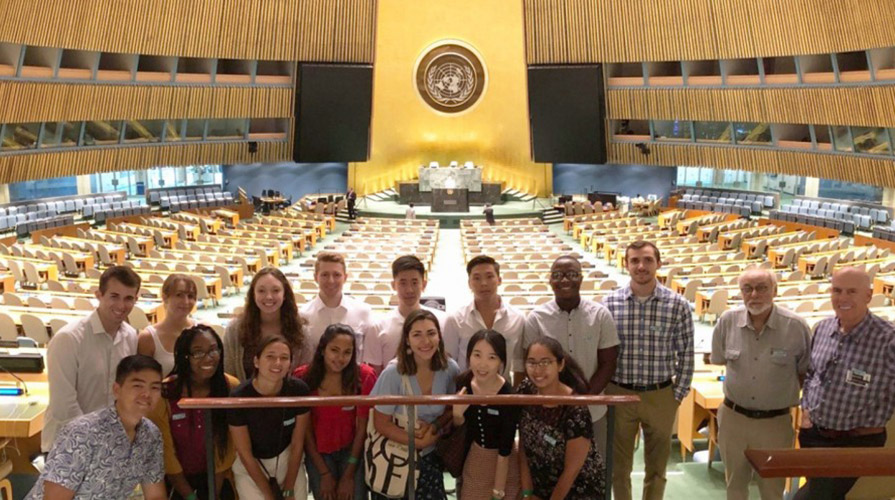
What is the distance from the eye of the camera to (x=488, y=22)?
32688 millimetres

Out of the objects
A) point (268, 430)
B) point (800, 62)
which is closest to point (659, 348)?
point (268, 430)

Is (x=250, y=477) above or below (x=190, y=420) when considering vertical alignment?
below

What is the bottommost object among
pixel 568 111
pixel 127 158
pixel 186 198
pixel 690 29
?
pixel 186 198

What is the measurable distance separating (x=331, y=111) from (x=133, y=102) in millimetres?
6902

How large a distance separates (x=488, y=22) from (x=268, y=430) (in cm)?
3075

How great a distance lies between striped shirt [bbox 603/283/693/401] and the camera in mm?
4797

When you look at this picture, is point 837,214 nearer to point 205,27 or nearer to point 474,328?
point 205,27

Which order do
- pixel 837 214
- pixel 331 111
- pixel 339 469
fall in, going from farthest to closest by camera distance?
pixel 331 111
pixel 837 214
pixel 339 469

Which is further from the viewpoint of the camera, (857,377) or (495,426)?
(857,377)

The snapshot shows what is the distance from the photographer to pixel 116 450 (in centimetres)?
365

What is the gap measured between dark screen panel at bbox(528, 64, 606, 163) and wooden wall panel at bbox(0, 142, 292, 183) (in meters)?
9.72

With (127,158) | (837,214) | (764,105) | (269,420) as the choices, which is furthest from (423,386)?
(127,158)

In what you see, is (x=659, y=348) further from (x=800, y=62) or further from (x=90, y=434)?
(x=800, y=62)

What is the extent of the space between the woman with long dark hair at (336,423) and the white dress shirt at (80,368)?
113 cm
